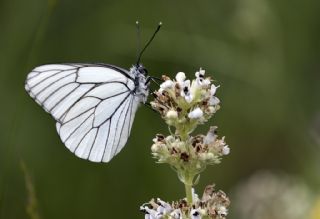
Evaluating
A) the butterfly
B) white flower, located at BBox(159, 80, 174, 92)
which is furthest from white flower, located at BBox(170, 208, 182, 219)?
the butterfly

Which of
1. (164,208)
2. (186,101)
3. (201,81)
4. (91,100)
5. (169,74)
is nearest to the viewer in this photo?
(164,208)

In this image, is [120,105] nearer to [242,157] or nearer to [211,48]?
[211,48]

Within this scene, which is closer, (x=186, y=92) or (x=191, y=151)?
(x=191, y=151)

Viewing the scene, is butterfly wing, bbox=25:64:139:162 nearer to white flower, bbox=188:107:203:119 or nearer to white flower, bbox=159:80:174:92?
white flower, bbox=159:80:174:92

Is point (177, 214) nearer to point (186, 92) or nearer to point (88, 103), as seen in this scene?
point (186, 92)

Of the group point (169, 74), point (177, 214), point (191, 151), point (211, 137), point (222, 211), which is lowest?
point (177, 214)

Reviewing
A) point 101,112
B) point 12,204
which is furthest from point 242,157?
point 101,112

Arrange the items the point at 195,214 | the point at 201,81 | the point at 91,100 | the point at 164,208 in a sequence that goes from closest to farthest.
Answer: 1. the point at 195,214
2. the point at 164,208
3. the point at 201,81
4. the point at 91,100

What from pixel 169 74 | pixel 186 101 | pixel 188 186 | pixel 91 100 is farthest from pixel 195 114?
pixel 169 74

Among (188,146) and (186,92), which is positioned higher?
(186,92)
